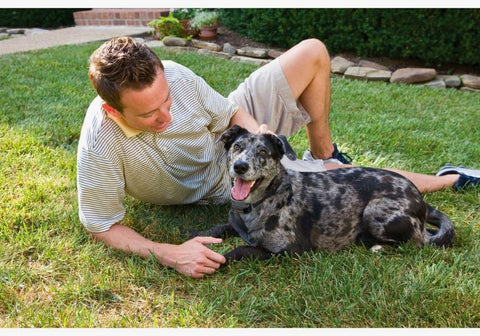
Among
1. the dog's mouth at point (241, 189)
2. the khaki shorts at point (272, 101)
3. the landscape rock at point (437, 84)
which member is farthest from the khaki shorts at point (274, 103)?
the landscape rock at point (437, 84)

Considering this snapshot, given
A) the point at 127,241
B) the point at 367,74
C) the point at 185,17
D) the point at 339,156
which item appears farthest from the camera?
the point at 185,17

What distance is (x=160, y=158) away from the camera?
3.22m

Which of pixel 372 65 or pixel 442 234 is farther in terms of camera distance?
pixel 372 65

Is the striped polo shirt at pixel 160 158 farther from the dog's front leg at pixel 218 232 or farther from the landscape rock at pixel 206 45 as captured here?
the landscape rock at pixel 206 45

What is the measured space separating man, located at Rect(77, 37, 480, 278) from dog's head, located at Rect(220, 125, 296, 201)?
1.11 feet

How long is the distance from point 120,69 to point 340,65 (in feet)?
21.7

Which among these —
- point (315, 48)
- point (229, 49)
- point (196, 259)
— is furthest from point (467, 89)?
point (196, 259)

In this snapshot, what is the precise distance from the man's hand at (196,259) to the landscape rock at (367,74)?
6.26 meters

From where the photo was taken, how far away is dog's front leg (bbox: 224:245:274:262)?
297 cm

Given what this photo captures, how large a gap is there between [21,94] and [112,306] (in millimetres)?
4701

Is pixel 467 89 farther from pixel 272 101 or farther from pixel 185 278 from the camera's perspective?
pixel 185 278

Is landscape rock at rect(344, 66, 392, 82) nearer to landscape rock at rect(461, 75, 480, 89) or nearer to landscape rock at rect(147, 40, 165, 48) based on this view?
landscape rock at rect(461, 75, 480, 89)

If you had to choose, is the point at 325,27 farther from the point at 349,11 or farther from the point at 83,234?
the point at 83,234

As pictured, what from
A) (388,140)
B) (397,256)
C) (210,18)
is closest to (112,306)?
(397,256)
